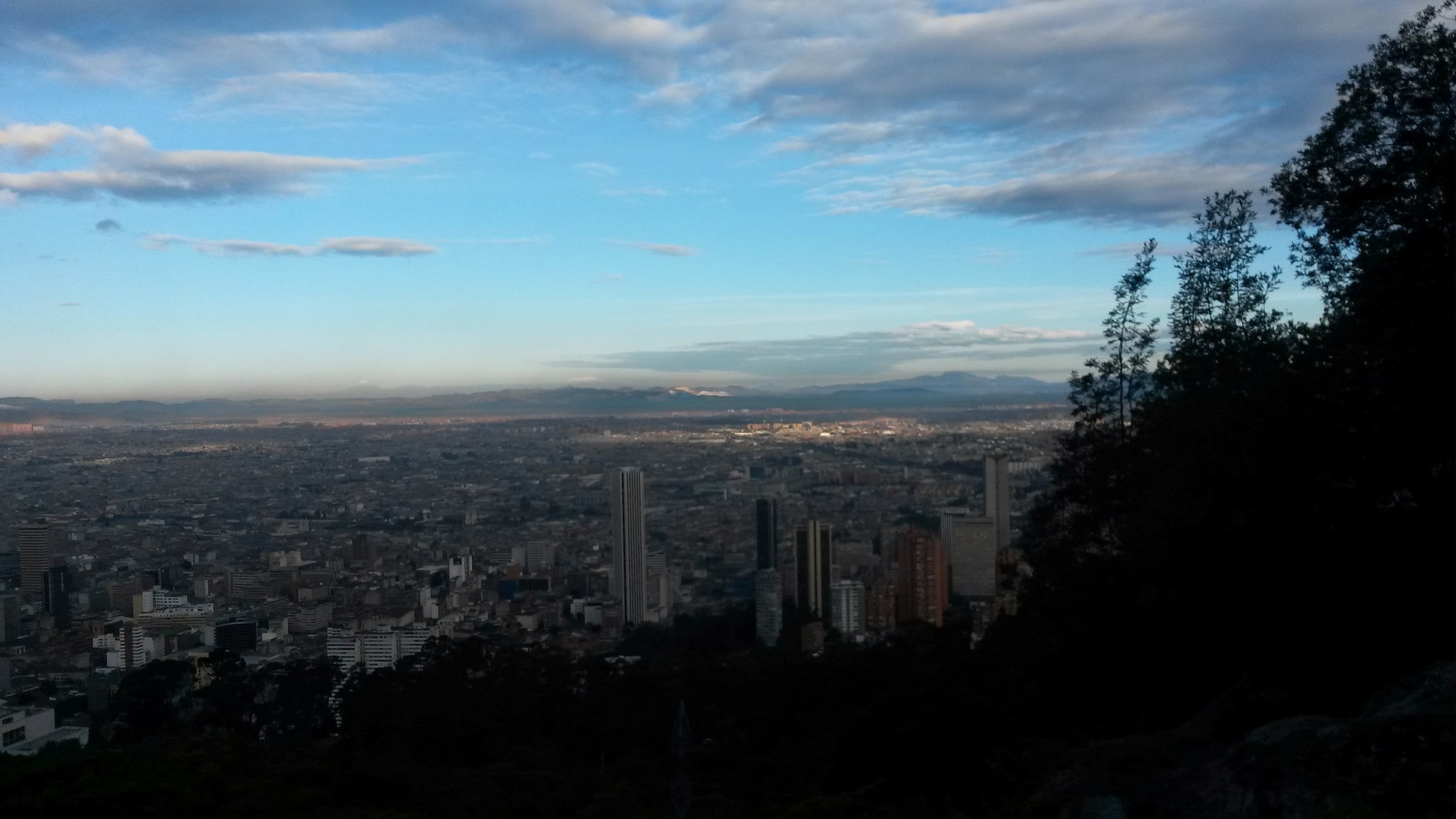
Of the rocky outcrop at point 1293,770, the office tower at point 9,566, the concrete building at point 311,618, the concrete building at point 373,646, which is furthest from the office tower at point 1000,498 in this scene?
the office tower at point 9,566

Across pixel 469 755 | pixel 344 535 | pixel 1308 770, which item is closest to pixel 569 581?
pixel 344 535

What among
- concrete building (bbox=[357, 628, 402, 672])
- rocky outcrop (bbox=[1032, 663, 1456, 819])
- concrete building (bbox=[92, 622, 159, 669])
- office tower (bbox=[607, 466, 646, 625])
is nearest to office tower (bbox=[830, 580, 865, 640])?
office tower (bbox=[607, 466, 646, 625])

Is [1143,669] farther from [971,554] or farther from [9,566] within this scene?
[9,566]

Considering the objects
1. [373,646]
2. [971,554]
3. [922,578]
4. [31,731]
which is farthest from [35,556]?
[971,554]

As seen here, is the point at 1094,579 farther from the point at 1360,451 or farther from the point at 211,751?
the point at 211,751

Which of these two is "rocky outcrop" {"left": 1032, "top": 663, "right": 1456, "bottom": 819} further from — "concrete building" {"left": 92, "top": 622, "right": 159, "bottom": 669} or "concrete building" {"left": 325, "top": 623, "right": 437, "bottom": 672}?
"concrete building" {"left": 92, "top": 622, "right": 159, "bottom": 669}

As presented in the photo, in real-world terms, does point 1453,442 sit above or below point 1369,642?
above
